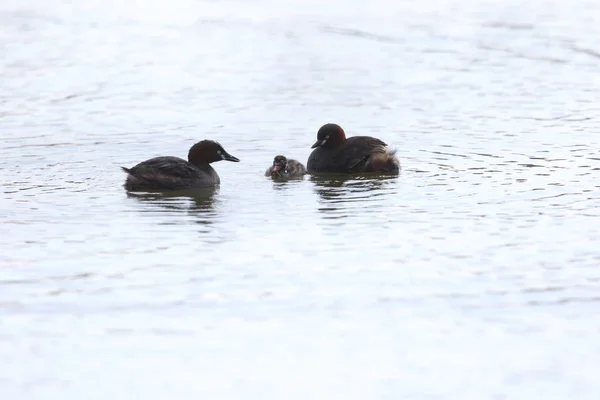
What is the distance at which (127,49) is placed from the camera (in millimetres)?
22469

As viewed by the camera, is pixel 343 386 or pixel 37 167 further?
pixel 37 167

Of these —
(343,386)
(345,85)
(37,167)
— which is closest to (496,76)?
(345,85)

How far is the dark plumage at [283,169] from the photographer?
42.2 ft

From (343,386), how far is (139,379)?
108 centimetres

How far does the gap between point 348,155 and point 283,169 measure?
3.32 feet

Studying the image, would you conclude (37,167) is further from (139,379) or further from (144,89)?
(139,379)

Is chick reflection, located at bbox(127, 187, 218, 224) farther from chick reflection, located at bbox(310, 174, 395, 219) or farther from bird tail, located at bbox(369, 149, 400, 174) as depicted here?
bird tail, located at bbox(369, 149, 400, 174)

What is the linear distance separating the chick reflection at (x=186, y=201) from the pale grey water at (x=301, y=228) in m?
0.06

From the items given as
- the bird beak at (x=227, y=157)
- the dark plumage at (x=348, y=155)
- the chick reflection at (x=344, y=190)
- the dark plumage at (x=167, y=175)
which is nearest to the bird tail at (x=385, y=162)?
the dark plumage at (x=348, y=155)

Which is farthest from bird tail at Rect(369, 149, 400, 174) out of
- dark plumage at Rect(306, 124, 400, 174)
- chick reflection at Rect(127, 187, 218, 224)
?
chick reflection at Rect(127, 187, 218, 224)

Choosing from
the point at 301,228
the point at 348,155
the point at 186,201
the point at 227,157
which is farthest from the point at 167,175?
the point at 301,228

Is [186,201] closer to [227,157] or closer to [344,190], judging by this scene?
[227,157]

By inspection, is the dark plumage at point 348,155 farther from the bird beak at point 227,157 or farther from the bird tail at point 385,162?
the bird beak at point 227,157

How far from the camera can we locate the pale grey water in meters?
6.59
